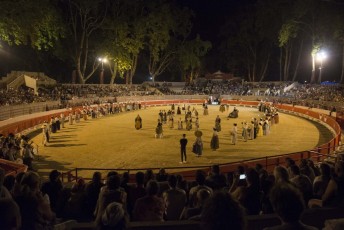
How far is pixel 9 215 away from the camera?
363 cm

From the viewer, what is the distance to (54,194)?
7.08 meters

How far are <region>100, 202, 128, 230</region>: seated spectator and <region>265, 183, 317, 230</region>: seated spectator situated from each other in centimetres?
152

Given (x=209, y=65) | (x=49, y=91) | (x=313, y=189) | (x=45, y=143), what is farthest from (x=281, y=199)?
(x=209, y=65)

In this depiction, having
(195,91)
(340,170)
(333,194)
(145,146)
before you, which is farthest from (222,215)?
(195,91)

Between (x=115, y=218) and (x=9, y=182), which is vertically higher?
(x=115, y=218)

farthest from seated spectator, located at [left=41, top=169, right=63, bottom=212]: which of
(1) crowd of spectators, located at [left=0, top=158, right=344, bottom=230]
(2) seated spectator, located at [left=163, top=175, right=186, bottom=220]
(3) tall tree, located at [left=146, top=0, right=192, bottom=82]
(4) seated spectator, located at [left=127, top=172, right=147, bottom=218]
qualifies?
(3) tall tree, located at [left=146, top=0, right=192, bottom=82]

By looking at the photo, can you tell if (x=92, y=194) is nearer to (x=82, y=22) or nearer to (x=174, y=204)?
(x=174, y=204)

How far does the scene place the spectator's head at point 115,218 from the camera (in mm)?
3668

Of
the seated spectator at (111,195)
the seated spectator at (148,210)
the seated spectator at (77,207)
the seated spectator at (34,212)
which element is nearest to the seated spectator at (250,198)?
the seated spectator at (148,210)

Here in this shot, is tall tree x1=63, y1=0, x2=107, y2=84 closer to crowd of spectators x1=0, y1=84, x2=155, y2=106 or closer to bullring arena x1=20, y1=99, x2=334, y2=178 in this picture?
crowd of spectators x1=0, y1=84, x2=155, y2=106

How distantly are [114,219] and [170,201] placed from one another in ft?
9.50

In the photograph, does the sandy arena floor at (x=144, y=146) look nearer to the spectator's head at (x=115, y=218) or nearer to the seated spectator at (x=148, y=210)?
the seated spectator at (x=148, y=210)

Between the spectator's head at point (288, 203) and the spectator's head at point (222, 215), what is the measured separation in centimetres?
39

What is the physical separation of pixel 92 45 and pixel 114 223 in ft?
189
